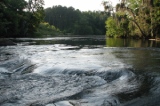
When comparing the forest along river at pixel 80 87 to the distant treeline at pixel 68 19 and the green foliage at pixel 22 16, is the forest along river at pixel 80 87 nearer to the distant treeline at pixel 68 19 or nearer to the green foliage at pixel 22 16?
the green foliage at pixel 22 16

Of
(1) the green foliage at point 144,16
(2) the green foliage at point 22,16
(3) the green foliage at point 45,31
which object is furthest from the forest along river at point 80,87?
(3) the green foliage at point 45,31

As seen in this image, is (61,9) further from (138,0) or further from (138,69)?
(138,69)

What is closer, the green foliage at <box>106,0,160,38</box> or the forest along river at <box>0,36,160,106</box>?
the forest along river at <box>0,36,160,106</box>

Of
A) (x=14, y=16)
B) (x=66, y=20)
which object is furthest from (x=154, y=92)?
(x=66, y=20)

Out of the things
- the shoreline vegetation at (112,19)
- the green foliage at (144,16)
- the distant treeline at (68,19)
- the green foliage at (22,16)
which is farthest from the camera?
the distant treeline at (68,19)

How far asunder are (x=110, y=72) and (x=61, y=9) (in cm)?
13353

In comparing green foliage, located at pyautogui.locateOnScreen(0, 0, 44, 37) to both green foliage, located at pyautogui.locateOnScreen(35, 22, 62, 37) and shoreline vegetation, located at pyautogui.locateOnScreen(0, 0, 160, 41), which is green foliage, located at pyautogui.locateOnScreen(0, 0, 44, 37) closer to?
shoreline vegetation, located at pyautogui.locateOnScreen(0, 0, 160, 41)

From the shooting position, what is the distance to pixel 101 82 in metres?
8.00

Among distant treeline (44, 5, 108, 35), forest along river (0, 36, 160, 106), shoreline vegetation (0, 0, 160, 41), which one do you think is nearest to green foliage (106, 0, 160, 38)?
shoreline vegetation (0, 0, 160, 41)

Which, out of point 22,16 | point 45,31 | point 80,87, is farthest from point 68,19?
point 80,87

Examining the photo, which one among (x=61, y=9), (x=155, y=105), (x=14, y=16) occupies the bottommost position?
(x=155, y=105)

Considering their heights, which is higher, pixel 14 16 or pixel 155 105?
pixel 14 16

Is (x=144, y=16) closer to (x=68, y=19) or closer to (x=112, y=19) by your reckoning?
(x=112, y=19)

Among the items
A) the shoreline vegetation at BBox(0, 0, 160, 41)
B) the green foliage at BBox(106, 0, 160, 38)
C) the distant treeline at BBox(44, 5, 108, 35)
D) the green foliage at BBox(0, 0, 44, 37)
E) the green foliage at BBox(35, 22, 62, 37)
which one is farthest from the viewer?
the distant treeline at BBox(44, 5, 108, 35)
